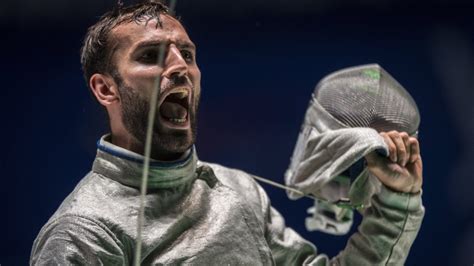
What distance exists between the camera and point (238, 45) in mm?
1326

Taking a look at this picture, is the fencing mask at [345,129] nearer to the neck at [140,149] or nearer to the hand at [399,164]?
the hand at [399,164]

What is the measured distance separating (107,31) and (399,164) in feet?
1.20

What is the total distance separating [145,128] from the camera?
86 centimetres

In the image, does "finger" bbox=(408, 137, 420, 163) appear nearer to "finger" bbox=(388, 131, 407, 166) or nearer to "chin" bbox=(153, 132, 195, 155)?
"finger" bbox=(388, 131, 407, 166)

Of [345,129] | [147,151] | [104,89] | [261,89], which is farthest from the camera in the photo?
[261,89]

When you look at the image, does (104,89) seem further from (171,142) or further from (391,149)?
(391,149)

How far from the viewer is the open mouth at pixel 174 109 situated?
85 centimetres

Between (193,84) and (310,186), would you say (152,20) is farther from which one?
(310,186)

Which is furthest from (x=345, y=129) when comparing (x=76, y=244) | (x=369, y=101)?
(x=76, y=244)

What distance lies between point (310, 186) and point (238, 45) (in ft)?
1.20

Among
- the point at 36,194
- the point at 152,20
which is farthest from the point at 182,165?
the point at 36,194

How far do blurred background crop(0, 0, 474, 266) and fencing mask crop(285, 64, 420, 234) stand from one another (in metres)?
0.18

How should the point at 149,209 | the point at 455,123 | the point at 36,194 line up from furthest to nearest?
1. the point at 455,123
2. the point at 36,194
3. the point at 149,209

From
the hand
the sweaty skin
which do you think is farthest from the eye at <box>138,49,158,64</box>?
the hand
